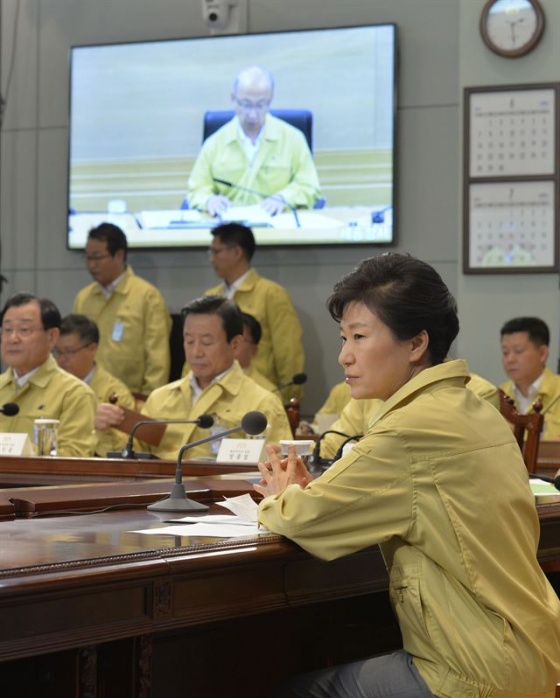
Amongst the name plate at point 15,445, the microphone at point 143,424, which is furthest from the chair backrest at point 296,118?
the name plate at point 15,445

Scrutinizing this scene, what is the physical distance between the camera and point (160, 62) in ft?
22.7

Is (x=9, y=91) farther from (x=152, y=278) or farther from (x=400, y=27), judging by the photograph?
(x=400, y=27)

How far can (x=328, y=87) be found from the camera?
6.57 meters

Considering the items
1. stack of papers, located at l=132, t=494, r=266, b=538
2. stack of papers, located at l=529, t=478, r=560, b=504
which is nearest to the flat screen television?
stack of papers, located at l=529, t=478, r=560, b=504

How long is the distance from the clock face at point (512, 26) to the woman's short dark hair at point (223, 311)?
241cm

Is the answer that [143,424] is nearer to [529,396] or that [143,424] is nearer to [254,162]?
[529,396]

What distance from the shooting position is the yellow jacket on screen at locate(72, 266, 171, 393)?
639cm

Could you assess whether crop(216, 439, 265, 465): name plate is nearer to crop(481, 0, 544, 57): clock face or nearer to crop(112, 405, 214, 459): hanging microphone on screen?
crop(112, 405, 214, 459): hanging microphone on screen

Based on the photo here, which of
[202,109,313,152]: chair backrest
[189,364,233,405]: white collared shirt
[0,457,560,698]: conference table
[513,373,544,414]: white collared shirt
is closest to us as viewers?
[0,457,560,698]: conference table

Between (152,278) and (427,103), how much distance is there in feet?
6.32

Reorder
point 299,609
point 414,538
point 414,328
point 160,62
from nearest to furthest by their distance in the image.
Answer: point 414,538, point 414,328, point 299,609, point 160,62

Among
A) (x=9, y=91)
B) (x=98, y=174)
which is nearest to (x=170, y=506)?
(x=98, y=174)

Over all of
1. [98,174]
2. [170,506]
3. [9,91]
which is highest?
[9,91]

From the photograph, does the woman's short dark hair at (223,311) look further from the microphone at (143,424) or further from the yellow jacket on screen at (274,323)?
the yellow jacket on screen at (274,323)
